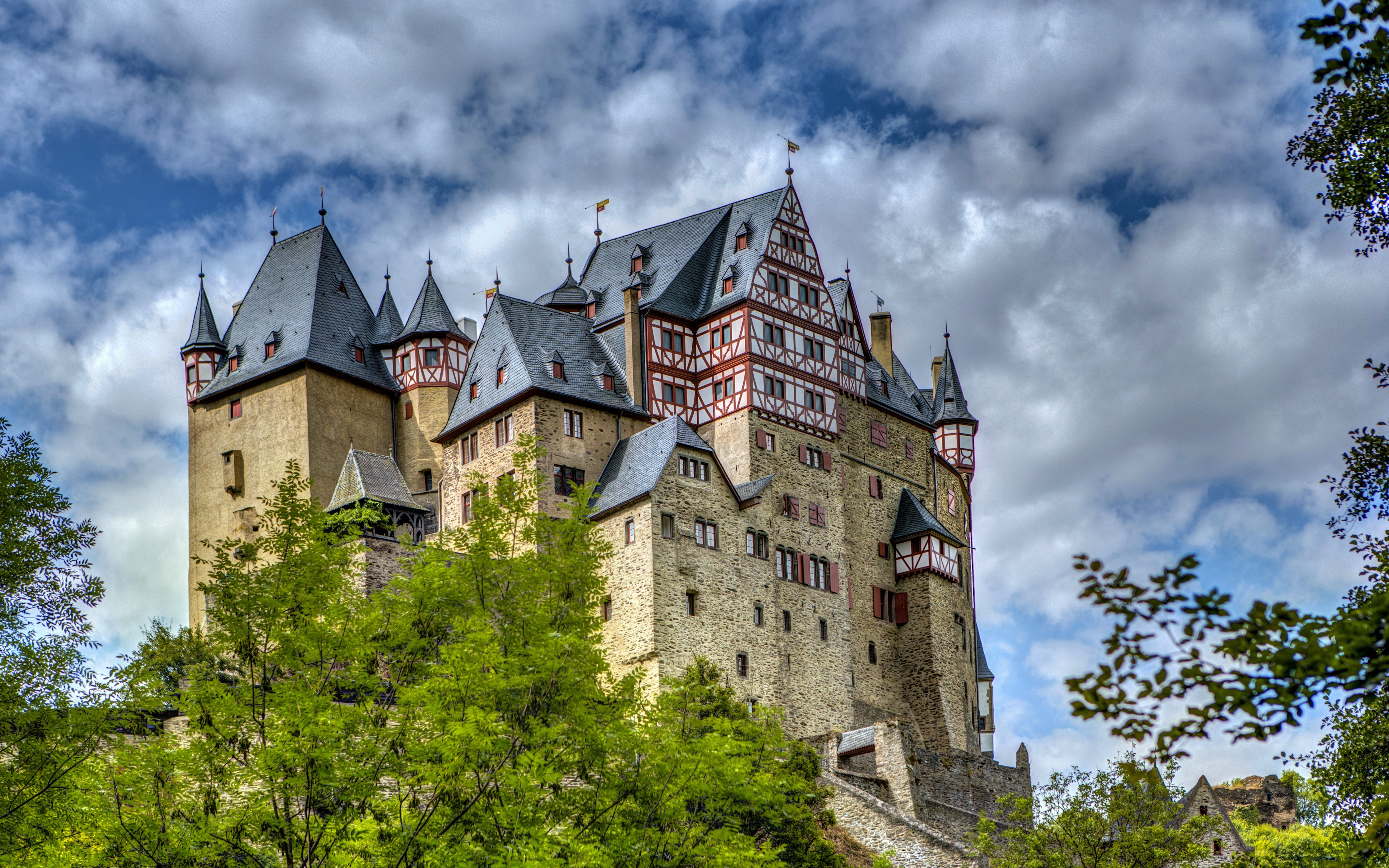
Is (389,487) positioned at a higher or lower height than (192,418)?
lower

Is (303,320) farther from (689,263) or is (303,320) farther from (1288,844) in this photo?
(1288,844)

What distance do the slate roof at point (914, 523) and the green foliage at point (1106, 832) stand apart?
24577 mm

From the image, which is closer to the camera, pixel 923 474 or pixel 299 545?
pixel 299 545

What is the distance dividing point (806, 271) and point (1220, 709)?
52244 millimetres

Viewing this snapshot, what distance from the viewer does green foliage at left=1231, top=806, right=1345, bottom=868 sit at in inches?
928

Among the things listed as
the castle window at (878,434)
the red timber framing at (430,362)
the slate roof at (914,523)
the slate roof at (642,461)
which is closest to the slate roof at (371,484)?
the red timber framing at (430,362)

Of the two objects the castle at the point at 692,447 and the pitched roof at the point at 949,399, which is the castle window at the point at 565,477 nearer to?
the castle at the point at 692,447

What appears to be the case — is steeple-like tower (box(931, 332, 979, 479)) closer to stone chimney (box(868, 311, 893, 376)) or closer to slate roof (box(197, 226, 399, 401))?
stone chimney (box(868, 311, 893, 376))

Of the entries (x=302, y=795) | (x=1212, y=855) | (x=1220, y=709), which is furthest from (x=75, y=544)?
(x=1212, y=855)

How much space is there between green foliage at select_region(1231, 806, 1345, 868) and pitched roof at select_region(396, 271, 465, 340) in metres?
34.5

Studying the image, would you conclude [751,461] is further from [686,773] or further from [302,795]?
[302,795]

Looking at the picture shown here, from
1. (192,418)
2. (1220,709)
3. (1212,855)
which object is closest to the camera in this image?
(1220,709)

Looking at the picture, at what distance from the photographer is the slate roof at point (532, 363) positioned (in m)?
55.4

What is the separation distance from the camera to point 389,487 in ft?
181
